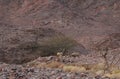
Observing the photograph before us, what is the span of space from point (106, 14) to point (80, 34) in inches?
524

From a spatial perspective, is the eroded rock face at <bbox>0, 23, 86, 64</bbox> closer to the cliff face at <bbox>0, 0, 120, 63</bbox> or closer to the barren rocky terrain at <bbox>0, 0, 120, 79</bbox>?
the barren rocky terrain at <bbox>0, 0, 120, 79</bbox>

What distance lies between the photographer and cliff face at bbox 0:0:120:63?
248 feet

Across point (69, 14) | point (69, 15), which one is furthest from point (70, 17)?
point (69, 14)

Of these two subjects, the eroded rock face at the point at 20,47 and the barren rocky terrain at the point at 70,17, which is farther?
the barren rocky terrain at the point at 70,17

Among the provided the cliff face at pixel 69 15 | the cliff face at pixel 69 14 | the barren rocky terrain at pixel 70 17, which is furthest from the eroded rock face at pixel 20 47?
the cliff face at pixel 69 14

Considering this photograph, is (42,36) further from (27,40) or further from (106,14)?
(106,14)

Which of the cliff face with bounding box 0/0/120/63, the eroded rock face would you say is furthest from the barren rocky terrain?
the eroded rock face

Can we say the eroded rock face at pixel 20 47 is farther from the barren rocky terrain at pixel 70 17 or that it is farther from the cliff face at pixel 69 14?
the cliff face at pixel 69 14

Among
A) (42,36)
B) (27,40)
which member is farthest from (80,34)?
(27,40)

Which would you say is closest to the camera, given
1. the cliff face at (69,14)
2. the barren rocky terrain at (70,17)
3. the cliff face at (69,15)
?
the barren rocky terrain at (70,17)

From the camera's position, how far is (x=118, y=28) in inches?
3152

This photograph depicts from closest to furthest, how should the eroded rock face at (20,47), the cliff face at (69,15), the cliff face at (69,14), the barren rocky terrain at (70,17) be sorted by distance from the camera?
the eroded rock face at (20,47) → the barren rocky terrain at (70,17) → the cliff face at (69,15) → the cliff face at (69,14)

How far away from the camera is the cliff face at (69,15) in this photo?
75.6 meters

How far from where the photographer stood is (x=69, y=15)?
7875cm
